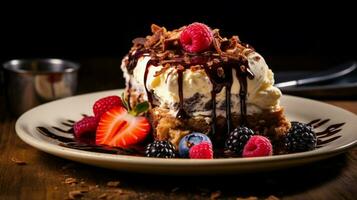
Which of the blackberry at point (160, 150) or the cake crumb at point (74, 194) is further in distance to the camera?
the blackberry at point (160, 150)

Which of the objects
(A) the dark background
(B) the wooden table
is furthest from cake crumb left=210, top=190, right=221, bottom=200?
(A) the dark background

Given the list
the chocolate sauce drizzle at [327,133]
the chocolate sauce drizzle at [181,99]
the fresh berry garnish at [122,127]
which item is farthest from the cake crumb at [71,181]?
the chocolate sauce drizzle at [327,133]

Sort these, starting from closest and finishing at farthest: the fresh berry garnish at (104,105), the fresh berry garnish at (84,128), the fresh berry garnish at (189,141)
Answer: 1. the fresh berry garnish at (189,141)
2. the fresh berry garnish at (84,128)
3. the fresh berry garnish at (104,105)

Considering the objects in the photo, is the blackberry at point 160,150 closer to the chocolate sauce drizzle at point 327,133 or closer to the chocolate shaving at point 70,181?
the chocolate shaving at point 70,181

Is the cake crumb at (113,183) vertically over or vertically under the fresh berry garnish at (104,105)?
under

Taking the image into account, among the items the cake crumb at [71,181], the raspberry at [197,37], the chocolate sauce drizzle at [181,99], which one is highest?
the raspberry at [197,37]

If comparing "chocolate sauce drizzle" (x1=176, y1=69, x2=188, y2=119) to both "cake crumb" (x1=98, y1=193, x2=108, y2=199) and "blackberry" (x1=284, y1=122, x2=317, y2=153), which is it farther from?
"cake crumb" (x1=98, y1=193, x2=108, y2=199)

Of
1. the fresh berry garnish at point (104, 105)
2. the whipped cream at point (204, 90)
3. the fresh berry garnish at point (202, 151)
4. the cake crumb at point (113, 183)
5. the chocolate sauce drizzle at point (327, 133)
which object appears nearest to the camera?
the cake crumb at point (113, 183)

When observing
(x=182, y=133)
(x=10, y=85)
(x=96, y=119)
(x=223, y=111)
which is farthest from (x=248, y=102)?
(x=10, y=85)
